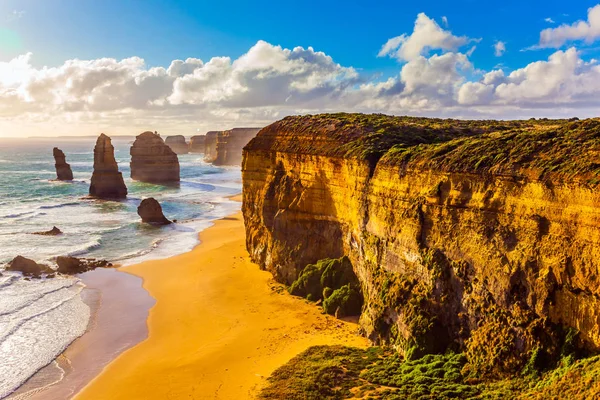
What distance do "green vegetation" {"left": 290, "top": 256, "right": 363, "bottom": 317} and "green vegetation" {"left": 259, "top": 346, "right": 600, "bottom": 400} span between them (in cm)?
455

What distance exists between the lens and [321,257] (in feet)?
99.5

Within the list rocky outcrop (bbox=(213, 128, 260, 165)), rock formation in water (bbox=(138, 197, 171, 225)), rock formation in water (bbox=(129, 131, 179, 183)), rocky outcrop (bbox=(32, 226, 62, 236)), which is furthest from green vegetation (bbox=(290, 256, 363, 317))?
rocky outcrop (bbox=(213, 128, 260, 165))

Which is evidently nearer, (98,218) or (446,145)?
(446,145)

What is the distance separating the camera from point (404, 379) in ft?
59.0

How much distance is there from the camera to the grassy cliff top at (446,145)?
54.9 ft

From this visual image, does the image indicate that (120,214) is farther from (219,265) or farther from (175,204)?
(219,265)

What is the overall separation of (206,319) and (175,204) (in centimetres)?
5086

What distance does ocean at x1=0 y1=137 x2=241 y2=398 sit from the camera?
25.2m

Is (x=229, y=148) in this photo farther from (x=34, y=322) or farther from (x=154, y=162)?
(x=34, y=322)

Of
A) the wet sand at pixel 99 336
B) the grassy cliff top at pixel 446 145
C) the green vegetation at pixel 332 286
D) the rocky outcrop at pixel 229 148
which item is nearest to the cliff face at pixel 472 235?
the grassy cliff top at pixel 446 145

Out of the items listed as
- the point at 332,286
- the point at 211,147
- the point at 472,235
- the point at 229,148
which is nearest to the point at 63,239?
the point at 332,286

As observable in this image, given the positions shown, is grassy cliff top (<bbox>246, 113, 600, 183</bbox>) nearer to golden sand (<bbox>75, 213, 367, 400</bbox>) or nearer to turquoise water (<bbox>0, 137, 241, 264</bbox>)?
golden sand (<bbox>75, 213, 367, 400</bbox>)

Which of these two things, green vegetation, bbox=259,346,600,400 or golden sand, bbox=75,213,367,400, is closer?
green vegetation, bbox=259,346,600,400

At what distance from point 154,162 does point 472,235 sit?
89.4 meters
